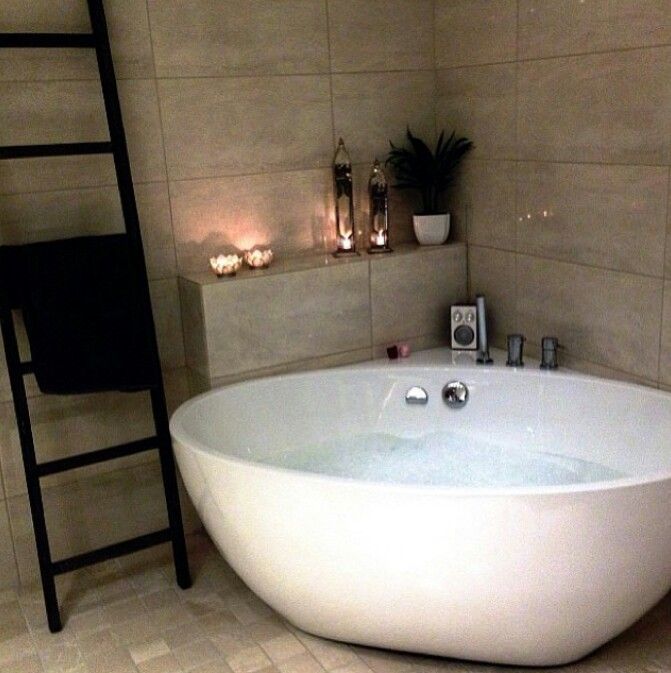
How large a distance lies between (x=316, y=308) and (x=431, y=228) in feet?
1.89

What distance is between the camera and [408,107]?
3.18m

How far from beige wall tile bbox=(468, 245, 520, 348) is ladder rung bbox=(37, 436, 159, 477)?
1.32 m

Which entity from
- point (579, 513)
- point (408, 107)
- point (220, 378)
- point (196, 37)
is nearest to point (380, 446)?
point (220, 378)

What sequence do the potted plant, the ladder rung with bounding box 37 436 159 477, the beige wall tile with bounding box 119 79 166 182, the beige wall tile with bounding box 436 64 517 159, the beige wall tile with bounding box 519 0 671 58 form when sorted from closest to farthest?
the beige wall tile with bounding box 519 0 671 58 < the ladder rung with bounding box 37 436 159 477 < the beige wall tile with bounding box 119 79 166 182 < the beige wall tile with bounding box 436 64 517 159 < the potted plant

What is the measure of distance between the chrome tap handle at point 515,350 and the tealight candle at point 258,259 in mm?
873

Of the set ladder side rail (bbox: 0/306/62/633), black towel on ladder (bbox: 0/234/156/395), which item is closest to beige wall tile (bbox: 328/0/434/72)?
black towel on ladder (bbox: 0/234/156/395)

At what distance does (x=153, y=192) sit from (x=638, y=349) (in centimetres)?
162

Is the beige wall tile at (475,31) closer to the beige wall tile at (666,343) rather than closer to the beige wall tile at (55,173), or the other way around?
the beige wall tile at (666,343)

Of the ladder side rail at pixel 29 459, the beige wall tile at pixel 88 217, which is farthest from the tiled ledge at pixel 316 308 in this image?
the ladder side rail at pixel 29 459

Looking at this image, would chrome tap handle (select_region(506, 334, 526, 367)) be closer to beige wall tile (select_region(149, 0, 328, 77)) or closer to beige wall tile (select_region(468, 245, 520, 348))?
beige wall tile (select_region(468, 245, 520, 348))

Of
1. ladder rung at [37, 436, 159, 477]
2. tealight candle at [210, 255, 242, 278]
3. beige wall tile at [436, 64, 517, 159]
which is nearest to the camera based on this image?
ladder rung at [37, 436, 159, 477]

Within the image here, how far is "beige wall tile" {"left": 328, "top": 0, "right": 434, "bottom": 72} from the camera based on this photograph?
2986 mm

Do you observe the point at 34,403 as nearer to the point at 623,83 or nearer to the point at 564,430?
the point at 564,430

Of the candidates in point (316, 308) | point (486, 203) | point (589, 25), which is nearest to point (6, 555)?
point (316, 308)
